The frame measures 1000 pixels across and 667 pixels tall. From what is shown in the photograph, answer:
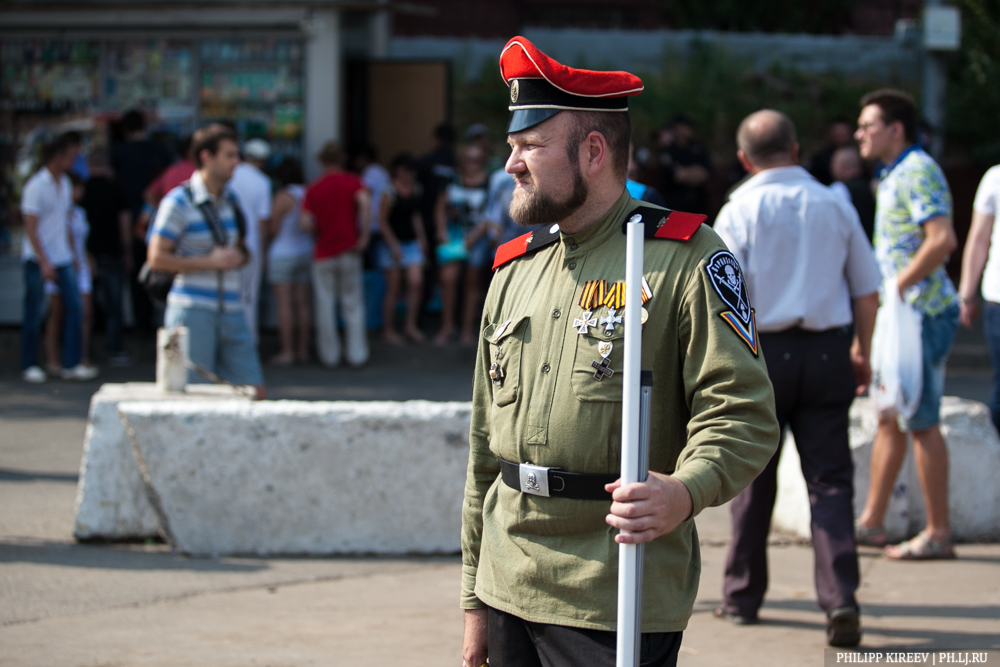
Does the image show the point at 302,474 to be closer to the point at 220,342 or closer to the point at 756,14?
the point at 220,342

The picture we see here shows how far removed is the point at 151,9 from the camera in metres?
11.6

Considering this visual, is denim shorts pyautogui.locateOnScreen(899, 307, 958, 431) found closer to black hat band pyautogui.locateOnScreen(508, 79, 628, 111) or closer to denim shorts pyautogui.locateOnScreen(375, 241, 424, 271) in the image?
black hat band pyautogui.locateOnScreen(508, 79, 628, 111)

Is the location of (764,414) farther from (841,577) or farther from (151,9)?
(151,9)

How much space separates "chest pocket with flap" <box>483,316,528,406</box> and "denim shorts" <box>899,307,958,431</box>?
329 cm

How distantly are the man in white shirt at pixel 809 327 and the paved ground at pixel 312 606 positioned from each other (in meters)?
0.35

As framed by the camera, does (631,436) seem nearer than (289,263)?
Yes

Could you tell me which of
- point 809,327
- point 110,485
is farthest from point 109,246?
point 809,327

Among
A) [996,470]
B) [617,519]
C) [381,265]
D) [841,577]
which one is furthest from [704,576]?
[381,265]

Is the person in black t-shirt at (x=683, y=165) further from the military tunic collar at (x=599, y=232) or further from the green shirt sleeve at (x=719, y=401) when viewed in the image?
the green shirt sleeve at (x=719, y=401)

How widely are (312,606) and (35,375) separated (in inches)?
237

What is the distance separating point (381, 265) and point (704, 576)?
6.69 meters

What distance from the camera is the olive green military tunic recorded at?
2275 millimetres

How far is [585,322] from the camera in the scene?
7.94 feet

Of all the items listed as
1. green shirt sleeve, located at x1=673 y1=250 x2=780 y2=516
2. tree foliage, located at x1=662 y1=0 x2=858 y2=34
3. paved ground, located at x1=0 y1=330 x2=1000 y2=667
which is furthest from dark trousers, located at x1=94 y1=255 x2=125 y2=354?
tree foliage, located at x1=662 y1=0 x2=858 y2=34
